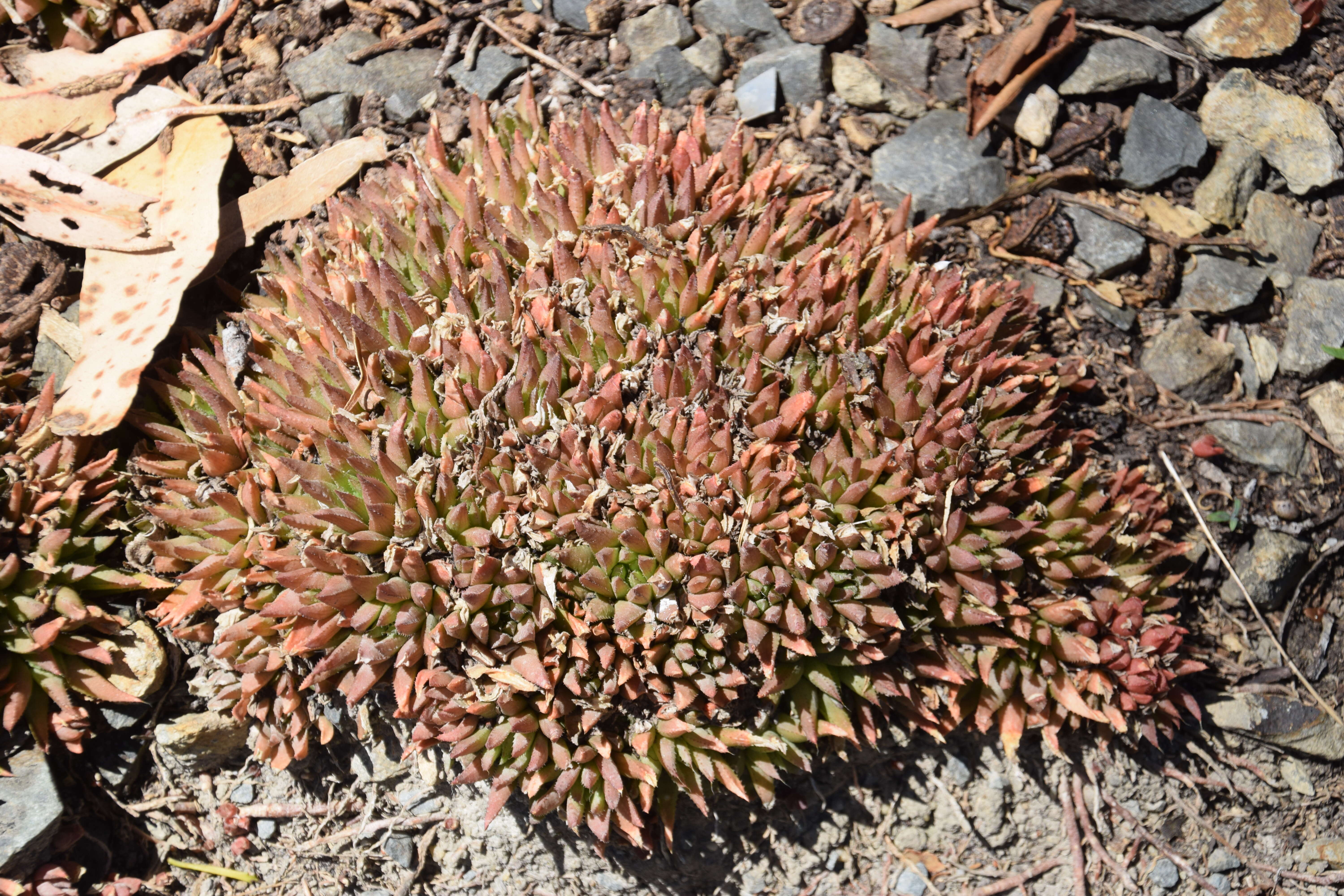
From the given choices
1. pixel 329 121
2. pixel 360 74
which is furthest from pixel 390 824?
pixel 360 74

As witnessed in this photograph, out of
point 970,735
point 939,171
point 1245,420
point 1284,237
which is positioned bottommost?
point 970,735

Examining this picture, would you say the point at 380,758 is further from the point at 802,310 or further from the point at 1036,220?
the point at 1036,220

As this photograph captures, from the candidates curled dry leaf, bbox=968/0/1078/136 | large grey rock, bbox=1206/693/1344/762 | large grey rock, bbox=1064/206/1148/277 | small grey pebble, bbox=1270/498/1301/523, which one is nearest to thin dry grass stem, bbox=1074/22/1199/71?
curled dry leaf, bbox=968/0/1078/136

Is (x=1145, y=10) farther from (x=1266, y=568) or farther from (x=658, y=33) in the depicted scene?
(x=1266, y=568)

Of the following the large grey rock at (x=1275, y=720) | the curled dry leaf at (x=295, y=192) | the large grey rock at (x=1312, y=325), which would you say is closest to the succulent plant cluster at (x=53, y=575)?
the curled dry leaf at (x=295, y=192)

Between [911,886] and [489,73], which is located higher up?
[489,73]

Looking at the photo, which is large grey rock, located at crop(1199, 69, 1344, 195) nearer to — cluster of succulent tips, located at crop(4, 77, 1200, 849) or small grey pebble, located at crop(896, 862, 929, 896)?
cluster of succulent tips, located at crop(4, 77, 1200, 849)
